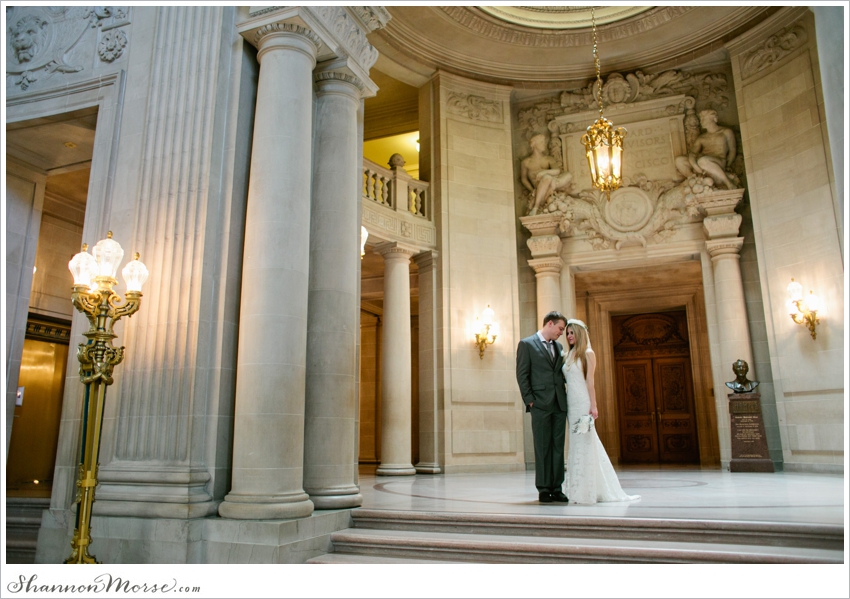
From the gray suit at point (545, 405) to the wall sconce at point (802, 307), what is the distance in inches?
253

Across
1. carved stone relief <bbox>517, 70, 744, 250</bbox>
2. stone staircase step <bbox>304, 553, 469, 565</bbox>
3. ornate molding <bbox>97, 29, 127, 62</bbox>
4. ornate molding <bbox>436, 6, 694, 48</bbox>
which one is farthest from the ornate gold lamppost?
carved stone relief <bbox>517, 70, 744, 250</bbox>

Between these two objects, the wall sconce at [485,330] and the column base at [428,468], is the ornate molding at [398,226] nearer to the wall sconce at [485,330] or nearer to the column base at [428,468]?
the wall sconce at [485,330]

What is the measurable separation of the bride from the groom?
0.09m

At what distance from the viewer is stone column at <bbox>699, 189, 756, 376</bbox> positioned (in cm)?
1159

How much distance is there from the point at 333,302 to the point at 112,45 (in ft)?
12.4

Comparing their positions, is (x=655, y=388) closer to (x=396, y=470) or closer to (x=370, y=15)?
(x=396, y=470)

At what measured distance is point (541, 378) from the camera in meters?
6.31

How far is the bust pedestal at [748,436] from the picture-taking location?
10531mm

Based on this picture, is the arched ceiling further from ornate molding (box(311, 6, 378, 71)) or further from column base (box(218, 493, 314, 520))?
column base (box(218, 493, 314, 520))

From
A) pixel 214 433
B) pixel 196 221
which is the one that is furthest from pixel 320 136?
pixel 214 433

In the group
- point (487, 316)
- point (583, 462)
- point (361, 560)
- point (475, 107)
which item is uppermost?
point (475, 107)

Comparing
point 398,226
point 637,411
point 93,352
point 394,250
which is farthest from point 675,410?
point 93,352

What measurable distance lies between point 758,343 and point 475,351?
5.35 meters

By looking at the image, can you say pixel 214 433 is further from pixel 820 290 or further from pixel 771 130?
pixel 771 130
